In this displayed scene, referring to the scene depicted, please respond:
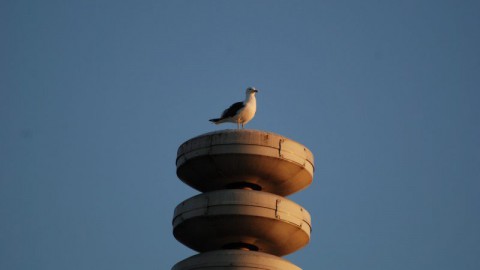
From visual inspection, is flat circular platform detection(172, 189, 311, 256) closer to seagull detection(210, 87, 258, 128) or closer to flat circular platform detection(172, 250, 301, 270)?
flat circular platform detection(172, 250, 301, 270)

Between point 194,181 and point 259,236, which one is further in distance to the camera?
point 194,181

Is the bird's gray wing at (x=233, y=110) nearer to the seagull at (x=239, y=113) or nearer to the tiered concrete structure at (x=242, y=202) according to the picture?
the seagull at (x=239, y=113)

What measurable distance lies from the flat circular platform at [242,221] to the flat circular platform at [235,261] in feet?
4.10

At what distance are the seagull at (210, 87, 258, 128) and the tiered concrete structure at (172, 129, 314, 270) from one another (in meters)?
1.20

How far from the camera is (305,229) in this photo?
40094mm

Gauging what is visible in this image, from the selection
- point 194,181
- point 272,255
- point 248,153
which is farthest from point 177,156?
point 272,255

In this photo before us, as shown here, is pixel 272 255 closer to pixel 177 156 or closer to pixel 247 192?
pixel 247 192

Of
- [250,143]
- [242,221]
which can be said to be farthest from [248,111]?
[242,221]

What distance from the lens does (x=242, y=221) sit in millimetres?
38344

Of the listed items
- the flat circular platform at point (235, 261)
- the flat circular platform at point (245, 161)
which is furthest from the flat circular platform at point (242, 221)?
the flat circular platform at point (245, 161)

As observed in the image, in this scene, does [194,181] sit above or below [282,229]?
above

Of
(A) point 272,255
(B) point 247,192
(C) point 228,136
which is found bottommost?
(A) point 272,255

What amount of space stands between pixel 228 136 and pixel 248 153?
131 cm

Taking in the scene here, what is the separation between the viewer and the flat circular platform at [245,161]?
3925cm
